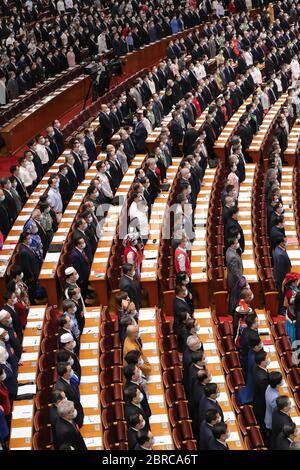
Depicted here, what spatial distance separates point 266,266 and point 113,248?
2.40 metres

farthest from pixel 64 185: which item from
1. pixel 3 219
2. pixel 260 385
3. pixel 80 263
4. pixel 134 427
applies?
pixel 134 427

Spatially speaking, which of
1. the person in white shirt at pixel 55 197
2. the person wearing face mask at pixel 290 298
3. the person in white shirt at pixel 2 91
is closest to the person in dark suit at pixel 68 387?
the person wearing face mask at pixel 290 298

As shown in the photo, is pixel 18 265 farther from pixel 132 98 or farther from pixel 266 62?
pixel 266 62

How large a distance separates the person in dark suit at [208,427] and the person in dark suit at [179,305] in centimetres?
273

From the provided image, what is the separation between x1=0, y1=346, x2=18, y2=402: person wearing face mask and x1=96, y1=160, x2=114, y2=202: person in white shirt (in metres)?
5.58

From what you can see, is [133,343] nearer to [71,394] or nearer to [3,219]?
[71,394]

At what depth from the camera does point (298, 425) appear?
9.73 m

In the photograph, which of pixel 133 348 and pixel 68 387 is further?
pixel 133 348

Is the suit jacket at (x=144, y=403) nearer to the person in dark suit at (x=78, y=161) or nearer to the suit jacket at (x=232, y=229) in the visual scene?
the suit jacket at (x=232, y=229)

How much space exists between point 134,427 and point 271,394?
67.4 inches

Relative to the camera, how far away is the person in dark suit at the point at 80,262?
1291cm

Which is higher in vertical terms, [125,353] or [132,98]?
[132,98]

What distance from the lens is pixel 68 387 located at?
31.3ft

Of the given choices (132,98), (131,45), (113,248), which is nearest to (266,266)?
(113,248)
